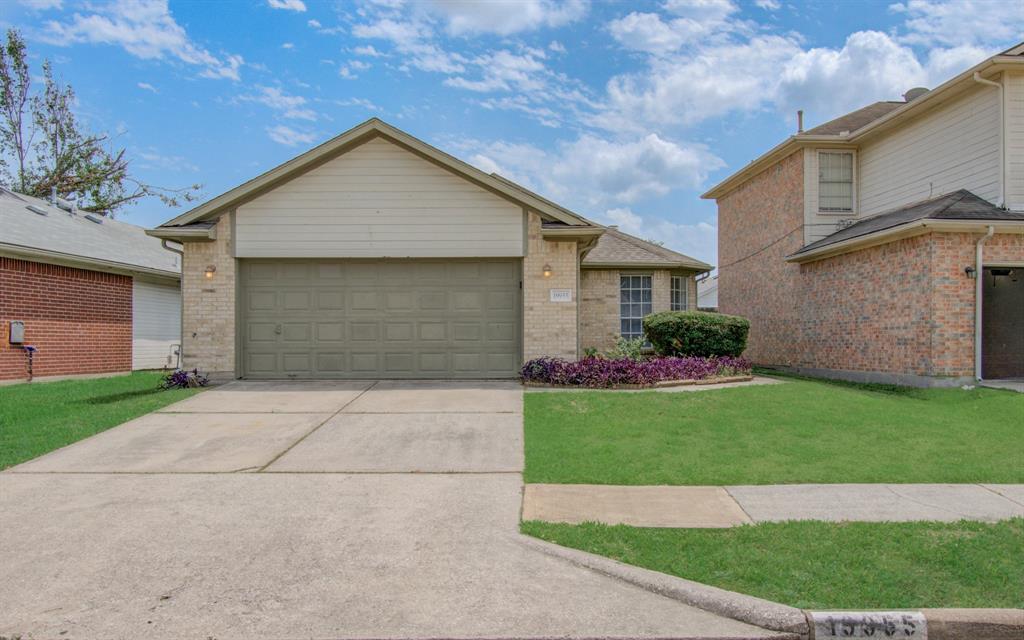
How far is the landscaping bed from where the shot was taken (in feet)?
39.1

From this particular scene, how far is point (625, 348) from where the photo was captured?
49.9ft

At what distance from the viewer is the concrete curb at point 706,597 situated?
3.62m

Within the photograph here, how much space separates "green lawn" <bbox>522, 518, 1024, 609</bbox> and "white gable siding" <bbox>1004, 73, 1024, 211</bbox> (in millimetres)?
9574

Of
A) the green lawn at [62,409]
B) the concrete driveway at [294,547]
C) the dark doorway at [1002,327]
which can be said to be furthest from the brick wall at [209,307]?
the dark doorway at [1002,327]

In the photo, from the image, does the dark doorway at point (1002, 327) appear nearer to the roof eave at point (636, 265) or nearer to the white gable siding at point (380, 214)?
the roof eave at point (636, 265)

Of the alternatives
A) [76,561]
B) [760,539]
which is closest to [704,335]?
[760,539]

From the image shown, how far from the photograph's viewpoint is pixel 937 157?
1392 centimetres

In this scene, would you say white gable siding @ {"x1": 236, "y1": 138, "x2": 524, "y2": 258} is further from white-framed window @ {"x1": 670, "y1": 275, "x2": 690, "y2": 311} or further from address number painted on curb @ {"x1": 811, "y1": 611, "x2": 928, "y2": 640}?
address number painted on curb @ {"x1": 811, "y1": 611, "x2": 928, "y2": 640}

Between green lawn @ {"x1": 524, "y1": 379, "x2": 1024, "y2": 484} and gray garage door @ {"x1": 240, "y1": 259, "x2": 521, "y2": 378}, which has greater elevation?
gray garage door @ {"x1": 240, "y1": 259, "x2": 521, "y2": 378}

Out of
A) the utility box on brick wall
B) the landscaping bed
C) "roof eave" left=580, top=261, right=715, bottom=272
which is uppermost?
"roof eave" left=580, top=261, right=715, bottom=272

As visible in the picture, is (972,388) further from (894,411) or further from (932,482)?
(932,482)

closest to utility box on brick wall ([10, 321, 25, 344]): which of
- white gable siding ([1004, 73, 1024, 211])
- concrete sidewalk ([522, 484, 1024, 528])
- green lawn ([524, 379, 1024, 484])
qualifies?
green lawn ([524, 379, 1024, 484])

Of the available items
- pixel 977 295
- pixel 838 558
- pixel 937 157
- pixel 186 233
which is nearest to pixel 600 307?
pixel 937 157

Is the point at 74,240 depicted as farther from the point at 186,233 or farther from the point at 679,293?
the point at 679,293
